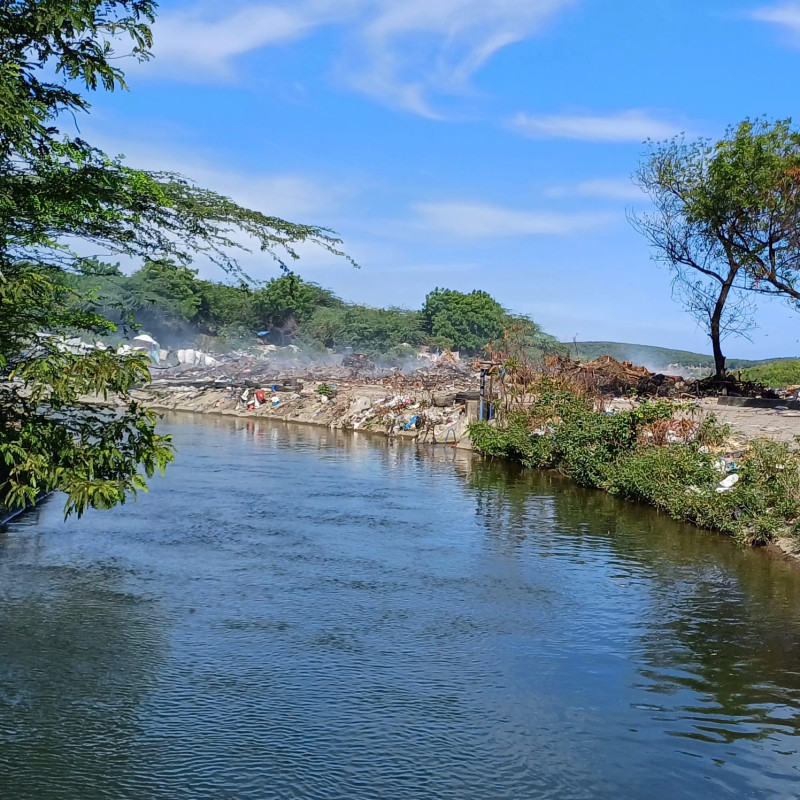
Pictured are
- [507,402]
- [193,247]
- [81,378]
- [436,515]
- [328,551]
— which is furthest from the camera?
[507,402]

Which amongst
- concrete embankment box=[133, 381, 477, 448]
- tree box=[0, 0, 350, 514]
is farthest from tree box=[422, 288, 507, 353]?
tree box=[0, 0, 350, 514]

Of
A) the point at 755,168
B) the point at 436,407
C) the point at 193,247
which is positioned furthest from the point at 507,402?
the point at 193,247

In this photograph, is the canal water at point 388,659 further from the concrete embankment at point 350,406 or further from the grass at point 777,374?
the grass at point 777,374

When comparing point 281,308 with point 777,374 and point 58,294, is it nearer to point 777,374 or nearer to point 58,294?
point 777,374

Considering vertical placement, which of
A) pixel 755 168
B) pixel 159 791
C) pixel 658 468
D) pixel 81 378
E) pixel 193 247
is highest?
pixel 755 168

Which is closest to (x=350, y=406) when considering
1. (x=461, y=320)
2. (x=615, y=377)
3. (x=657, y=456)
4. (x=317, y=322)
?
(x=615, y=377)

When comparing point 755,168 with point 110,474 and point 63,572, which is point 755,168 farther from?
point 110,474

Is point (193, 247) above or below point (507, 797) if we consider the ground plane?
above

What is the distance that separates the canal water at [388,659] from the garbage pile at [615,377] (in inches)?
413

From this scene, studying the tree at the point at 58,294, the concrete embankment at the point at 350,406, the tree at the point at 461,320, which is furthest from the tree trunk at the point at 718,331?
the tree at the point at 461,320

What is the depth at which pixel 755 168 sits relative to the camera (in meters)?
23.0

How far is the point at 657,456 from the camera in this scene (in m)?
17.2

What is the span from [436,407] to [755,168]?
1262cm

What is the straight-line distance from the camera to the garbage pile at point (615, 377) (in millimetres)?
26594
